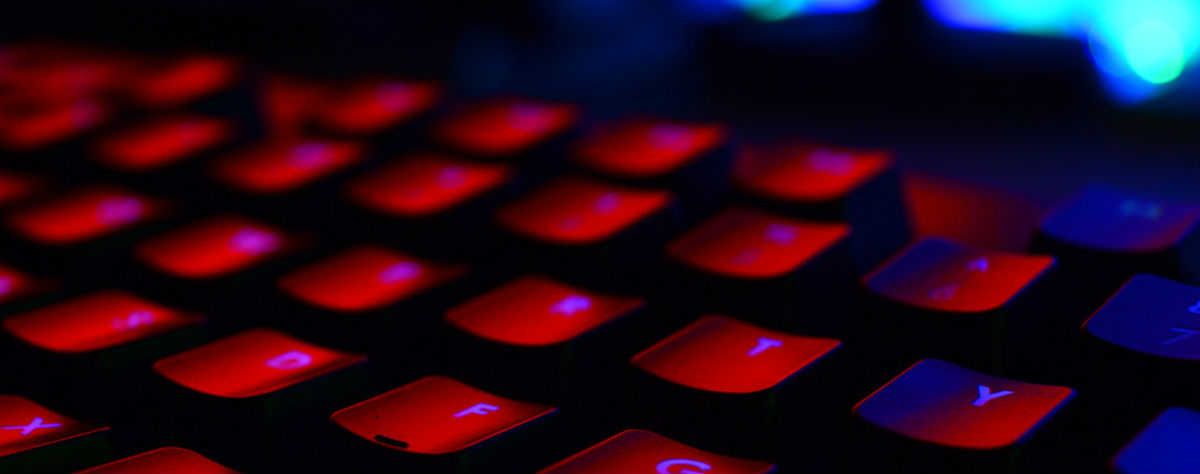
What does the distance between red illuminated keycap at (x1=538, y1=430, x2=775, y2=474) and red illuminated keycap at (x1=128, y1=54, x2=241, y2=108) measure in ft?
2.18

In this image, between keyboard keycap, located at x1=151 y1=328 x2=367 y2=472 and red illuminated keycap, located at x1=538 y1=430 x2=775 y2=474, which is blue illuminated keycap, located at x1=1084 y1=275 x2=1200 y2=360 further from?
keyboard keycap, located at x1=151 y1=328 x2=367 y2=472

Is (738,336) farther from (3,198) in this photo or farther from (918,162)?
(3,198)

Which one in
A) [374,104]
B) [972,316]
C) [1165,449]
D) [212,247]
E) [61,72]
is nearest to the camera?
[1165,449]

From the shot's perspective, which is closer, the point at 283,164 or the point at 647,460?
the point at 647,460

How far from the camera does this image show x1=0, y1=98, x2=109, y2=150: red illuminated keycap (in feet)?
3.18

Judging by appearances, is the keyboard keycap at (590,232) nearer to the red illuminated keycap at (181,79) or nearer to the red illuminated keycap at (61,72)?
the red illuminated keycap at (181,79)

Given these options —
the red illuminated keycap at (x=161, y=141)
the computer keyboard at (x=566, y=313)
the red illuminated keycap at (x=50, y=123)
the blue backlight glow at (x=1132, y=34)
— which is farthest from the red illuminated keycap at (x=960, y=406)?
the red illuminated keycap at (x=50, y=123)

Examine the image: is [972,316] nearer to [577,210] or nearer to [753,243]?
[753,243]

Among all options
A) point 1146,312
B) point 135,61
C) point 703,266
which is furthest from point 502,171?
point 135,61

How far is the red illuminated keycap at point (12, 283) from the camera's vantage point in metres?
0.71

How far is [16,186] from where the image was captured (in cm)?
91

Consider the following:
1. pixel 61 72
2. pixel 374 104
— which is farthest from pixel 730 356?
pixel 61 72

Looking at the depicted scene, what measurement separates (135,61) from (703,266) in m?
0.78

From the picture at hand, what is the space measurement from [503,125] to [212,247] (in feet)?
0.87
